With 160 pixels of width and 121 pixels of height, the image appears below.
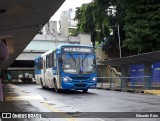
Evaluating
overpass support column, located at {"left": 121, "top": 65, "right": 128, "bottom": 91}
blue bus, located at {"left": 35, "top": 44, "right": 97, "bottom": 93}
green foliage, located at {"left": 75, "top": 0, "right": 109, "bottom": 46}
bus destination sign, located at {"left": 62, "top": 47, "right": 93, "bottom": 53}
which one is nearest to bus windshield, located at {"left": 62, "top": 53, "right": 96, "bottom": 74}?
blue bus, located at {"left": 35, "top": 44, "right": 97, "bottom": 93}

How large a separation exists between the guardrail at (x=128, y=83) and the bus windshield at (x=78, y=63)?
3603 millimetres

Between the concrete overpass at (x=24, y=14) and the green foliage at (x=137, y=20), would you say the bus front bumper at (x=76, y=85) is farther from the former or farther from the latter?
the green foliage at (x=137, y=20)

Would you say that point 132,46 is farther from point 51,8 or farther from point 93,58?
point 51,8

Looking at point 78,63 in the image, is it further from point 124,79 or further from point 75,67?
point 124,79

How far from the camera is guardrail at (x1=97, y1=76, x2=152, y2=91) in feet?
72.5

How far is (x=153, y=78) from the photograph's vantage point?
78.9 feet

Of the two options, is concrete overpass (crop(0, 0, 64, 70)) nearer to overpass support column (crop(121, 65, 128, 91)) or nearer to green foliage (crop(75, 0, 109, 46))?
overpass support column (crop(121, 65, 128, 91))

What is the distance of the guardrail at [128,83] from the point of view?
72.5ft

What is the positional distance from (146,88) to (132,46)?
8.95 metres

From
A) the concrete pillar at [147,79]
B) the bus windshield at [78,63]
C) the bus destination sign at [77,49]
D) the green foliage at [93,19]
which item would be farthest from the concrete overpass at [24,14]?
the green foliage at [93,19]

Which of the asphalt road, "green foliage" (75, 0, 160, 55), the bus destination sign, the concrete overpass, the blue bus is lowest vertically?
the asphalt road

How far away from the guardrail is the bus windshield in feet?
11.8

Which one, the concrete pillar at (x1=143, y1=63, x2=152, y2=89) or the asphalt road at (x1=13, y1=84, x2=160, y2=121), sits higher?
the concrete pillar at (x1=143, y1=63, x2=152, y2=89)

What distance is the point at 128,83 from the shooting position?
25391mm
